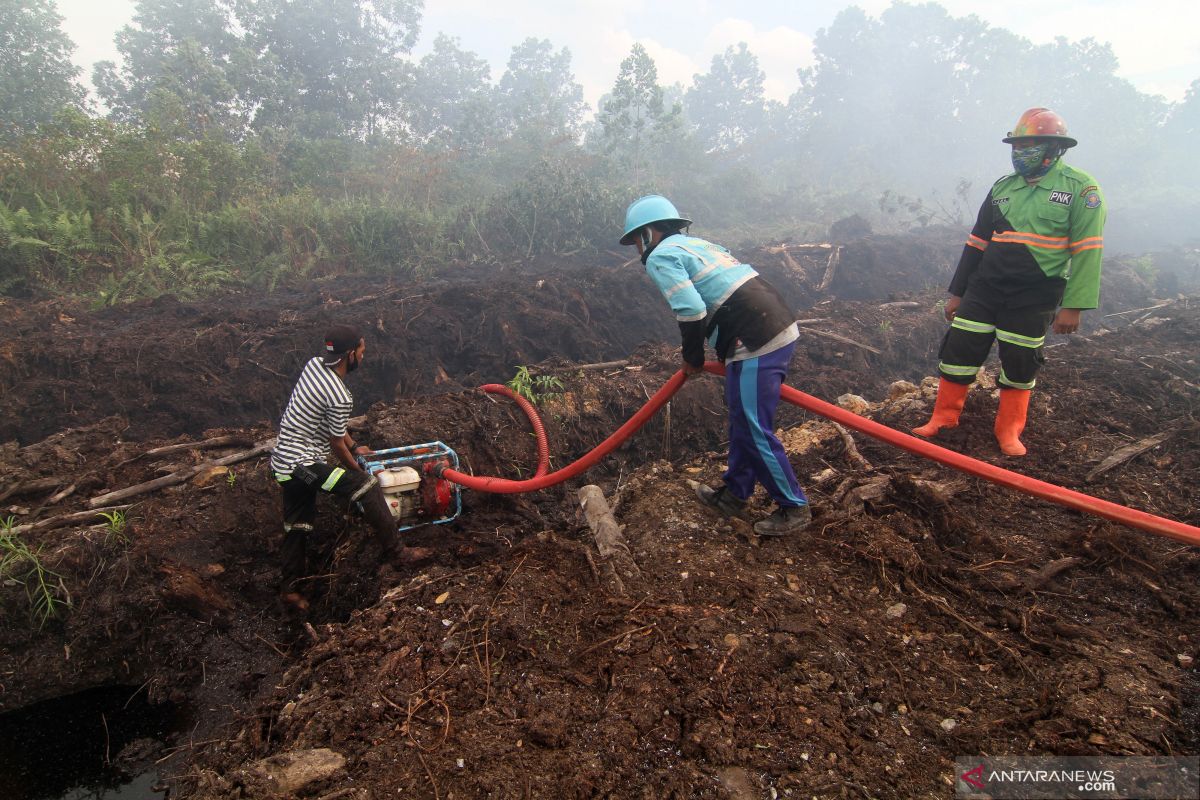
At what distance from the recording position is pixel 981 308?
437cm

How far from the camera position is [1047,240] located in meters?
4.03

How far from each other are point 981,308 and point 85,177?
15.0 m

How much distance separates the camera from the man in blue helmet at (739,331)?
10.9ft

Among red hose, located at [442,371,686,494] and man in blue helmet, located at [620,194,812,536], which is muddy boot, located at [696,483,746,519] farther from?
red hose, located at [442,371,686,494]

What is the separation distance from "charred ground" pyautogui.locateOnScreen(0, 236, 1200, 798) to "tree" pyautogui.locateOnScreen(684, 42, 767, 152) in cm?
4728

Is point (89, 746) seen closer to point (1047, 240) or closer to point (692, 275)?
point (692, 275)

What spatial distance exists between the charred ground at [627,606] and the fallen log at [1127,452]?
0.24 ft

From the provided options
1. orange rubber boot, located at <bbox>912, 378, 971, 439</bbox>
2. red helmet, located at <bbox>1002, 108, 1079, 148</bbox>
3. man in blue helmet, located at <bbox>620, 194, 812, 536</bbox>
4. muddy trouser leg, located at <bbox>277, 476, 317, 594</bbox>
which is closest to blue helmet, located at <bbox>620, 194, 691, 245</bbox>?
man in blue helmet, located at <bbox>620, 194, 812, 536</bbox>

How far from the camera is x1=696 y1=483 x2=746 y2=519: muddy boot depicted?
366 cm

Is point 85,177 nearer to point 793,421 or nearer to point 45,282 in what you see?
point 45,282

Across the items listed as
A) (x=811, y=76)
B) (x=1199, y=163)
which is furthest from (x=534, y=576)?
(x=1199, y=163)

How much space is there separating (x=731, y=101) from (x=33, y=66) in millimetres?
44630

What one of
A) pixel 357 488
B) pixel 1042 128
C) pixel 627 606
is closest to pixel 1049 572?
pixel 627 606

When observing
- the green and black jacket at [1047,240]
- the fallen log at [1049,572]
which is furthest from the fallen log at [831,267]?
the fallen log at [1049,572]
